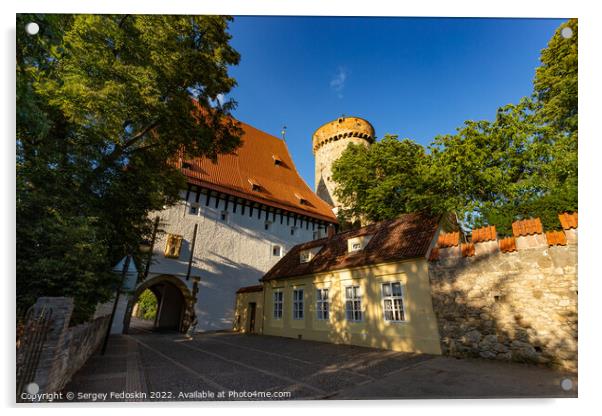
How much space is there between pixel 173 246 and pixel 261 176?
828cm

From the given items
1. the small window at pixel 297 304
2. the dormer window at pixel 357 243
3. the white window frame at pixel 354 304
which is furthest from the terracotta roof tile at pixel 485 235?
the small window at pixel 297 304

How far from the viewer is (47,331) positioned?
3.65 metres

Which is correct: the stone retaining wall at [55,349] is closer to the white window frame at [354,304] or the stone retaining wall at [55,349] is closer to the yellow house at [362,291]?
the yellow house at [362,291]

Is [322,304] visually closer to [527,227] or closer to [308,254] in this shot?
[308,254]

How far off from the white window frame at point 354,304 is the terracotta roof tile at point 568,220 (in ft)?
20.1

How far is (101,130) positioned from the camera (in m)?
5.92

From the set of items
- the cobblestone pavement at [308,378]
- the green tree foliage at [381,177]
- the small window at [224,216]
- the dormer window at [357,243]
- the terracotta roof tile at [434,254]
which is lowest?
the cobblestone pavement at [308,378]

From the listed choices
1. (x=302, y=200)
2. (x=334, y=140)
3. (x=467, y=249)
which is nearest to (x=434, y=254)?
(x=467, y=249)

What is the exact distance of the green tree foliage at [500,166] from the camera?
20.1 feet

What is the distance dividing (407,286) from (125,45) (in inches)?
373

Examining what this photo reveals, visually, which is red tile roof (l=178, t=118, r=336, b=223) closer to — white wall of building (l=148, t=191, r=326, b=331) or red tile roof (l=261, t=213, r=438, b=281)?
white wall of building (l=148, t=191, r=326, b=331)

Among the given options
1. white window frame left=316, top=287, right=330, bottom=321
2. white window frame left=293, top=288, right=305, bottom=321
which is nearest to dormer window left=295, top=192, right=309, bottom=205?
white window frame left=293, top=288, right=305, bottom=321

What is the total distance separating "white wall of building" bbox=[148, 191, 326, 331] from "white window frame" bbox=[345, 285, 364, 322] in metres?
9.24
